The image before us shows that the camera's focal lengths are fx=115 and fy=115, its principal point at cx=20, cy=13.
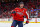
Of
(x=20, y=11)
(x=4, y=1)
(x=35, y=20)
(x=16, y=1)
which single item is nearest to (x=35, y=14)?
(x=35, y=20)

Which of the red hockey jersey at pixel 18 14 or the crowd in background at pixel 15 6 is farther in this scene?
the crowd in background at pixel 15 6

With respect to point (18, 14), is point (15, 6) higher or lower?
higher

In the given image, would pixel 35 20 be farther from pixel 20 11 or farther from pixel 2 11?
pixel 20 11

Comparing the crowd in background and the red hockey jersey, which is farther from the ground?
the crowd in background

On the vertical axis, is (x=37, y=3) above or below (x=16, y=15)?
above

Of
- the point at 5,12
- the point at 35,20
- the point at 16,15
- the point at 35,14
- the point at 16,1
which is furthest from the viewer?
the point at 16,1

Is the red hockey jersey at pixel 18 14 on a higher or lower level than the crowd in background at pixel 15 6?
lower

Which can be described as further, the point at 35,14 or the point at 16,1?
the point at 16,1

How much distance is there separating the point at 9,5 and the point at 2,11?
844 mm

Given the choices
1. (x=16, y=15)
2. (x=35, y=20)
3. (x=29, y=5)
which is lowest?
(x=35, y=20)

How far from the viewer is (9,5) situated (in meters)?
8.00

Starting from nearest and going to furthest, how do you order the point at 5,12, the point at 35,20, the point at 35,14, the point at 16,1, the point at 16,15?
the point at 16,15
the point at 35,20
the point at 35,14
the point at 5,12
the point at 16,1

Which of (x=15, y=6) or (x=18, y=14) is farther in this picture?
(x=15, y=6)

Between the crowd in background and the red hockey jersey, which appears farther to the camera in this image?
the crowd in background
